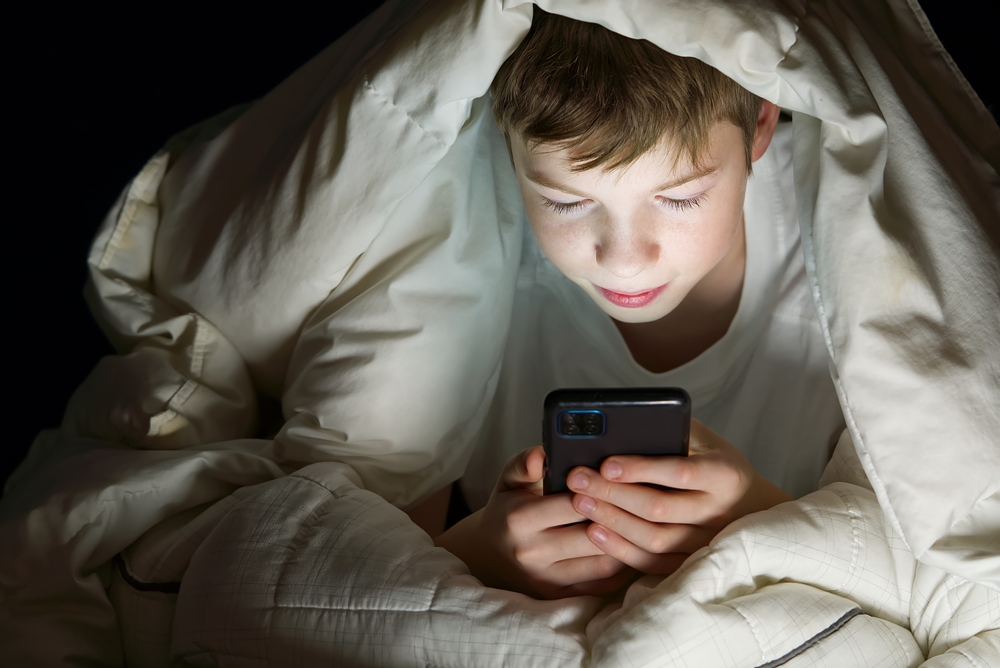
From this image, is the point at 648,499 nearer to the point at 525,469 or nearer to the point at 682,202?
the point at 525,469

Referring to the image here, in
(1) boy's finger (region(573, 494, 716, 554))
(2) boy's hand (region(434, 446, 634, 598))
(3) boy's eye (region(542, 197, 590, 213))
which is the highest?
(3) boy's eye (region(542, 197, 590, 213))

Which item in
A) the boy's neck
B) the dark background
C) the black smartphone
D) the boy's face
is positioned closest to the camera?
the black smartphone

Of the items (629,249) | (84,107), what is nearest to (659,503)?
(629,249)

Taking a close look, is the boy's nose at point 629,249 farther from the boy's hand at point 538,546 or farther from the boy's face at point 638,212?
the boy's hand at point 538,546

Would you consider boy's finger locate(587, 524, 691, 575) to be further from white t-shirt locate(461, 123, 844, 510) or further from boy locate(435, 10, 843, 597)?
white t-shirt locate(461, 123, 844, 510)

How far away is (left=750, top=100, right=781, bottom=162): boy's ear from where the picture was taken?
0.87 metres

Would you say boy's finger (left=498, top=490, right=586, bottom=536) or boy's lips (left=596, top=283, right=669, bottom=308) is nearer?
boy's finger (left=498, top=490, right=586, bottom=536)

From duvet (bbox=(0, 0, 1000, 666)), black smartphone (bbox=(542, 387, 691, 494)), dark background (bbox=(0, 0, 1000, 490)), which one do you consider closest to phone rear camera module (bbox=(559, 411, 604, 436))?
black smartphone (bbox=(542, 387, 691, 494))

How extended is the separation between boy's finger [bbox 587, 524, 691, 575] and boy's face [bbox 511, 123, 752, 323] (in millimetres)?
225

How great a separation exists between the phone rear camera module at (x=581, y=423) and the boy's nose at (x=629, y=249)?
18 cm

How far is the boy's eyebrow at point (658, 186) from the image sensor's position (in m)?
0.76

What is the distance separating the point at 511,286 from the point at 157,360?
0.38 meters

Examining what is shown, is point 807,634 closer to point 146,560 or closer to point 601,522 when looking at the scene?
point 601,522

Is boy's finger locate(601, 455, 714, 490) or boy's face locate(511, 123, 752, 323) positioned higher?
boy's face locate(511, 123, 752, 323)
